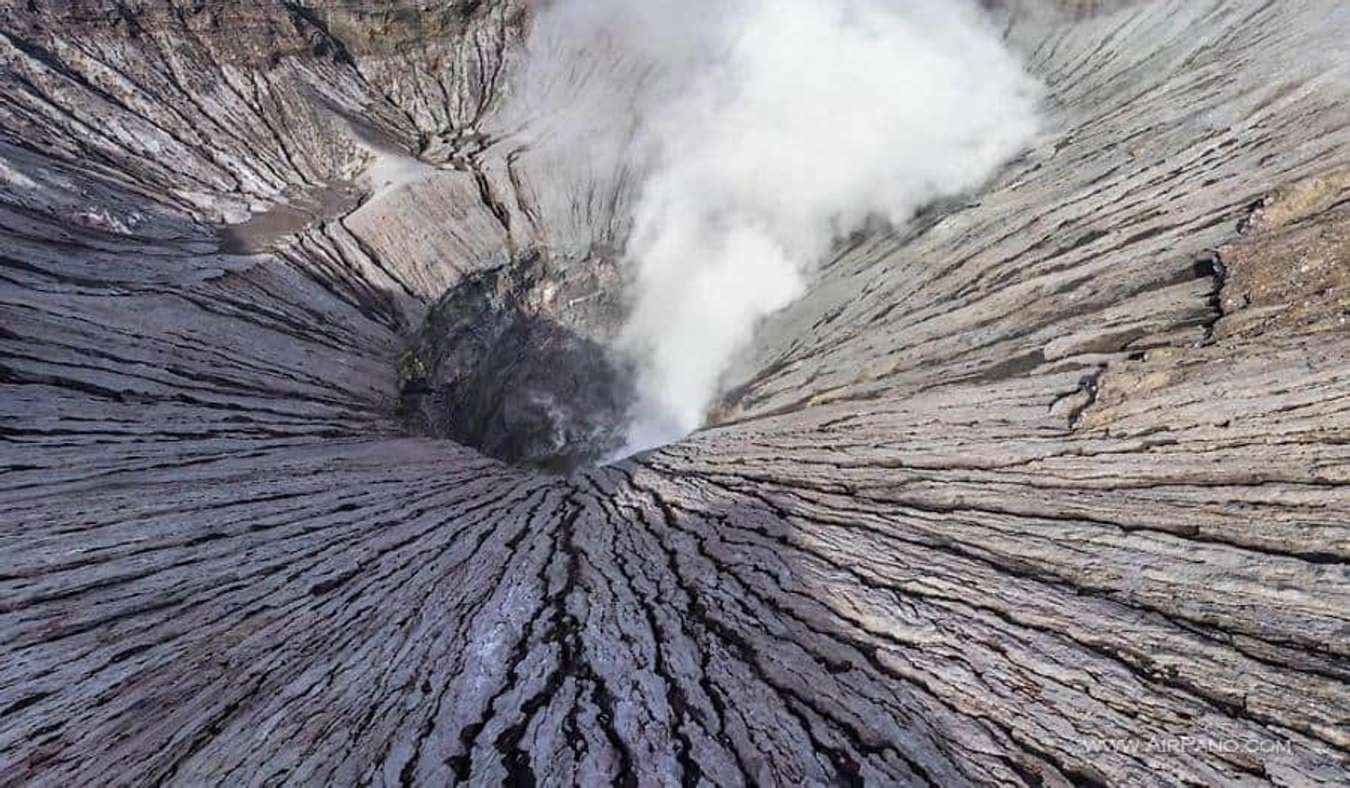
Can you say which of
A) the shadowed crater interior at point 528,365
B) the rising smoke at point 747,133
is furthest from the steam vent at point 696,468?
the rising smoke at point 747,133

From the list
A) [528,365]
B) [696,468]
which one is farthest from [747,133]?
[696,468]

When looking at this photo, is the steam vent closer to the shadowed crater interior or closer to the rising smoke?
the shadowed crater interior

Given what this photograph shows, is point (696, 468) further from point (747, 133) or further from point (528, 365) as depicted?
point (747, 133)

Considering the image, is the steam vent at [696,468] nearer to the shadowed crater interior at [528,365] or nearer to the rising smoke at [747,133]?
the shadowed crater interior at [528,365]

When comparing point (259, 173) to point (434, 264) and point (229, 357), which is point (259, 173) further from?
point (229, 357)

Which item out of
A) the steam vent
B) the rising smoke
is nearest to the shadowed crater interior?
the steam vent
